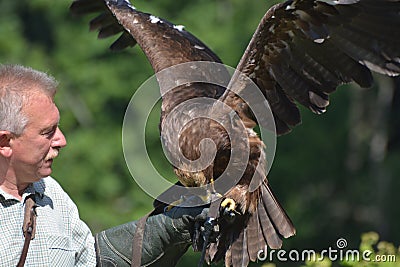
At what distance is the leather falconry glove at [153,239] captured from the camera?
489 centimetres

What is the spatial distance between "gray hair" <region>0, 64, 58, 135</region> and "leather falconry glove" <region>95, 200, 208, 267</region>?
3.28 ft

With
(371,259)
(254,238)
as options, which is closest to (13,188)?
(371,259)

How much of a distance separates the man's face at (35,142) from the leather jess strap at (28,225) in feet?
0.37

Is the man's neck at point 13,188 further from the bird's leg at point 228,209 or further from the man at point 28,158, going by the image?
the bird's leg at point 228,209

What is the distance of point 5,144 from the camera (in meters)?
4.13

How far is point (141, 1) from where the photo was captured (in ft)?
71.8

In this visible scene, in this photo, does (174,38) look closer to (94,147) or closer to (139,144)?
(139,144)

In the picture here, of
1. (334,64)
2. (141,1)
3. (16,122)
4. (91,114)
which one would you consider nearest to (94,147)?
(91,114)

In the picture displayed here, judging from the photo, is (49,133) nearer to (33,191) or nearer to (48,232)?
(33,191)

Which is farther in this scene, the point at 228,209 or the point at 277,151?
the point at 277,151

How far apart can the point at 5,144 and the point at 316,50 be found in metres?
2.69

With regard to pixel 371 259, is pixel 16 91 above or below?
above

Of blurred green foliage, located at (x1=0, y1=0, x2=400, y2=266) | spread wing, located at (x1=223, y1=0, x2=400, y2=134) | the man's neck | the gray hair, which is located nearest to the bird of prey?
spread wing, located at (x1=223, y1=0, x2=400, y2=134)

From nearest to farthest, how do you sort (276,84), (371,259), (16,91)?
(16,91) → (371,259) → (276,84)
